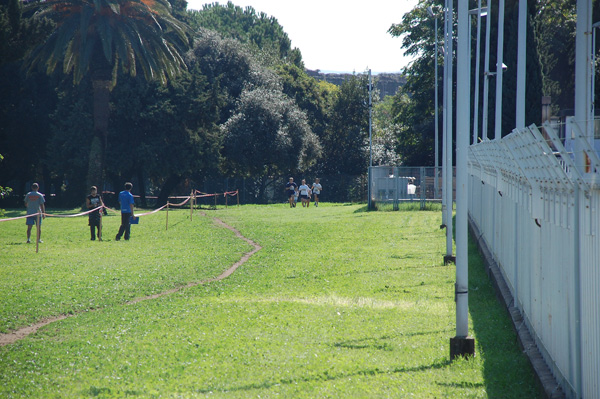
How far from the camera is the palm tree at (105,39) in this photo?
3484cm

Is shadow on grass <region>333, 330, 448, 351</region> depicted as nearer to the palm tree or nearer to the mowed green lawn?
the mowed green lawn

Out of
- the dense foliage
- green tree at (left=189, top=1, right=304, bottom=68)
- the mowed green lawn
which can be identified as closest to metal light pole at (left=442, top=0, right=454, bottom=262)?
the mowed green lawn

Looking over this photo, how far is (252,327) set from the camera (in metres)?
9.52

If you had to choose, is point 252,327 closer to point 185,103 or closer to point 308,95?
point 185,103

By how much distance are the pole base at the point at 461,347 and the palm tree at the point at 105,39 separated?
2957cm

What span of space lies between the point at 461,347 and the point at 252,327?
9.80ft

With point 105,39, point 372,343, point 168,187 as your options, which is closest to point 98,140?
point 105,39

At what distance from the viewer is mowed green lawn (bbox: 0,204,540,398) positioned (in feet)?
22.6

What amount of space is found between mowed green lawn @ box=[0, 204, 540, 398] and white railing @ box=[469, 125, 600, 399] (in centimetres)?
62

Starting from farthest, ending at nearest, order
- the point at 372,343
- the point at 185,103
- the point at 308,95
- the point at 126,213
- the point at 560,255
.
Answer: the point at 308,95 → the point at 185,103 → the point at 126,213 → the point at 372,343 → the point at 560,255

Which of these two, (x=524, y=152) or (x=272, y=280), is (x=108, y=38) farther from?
(x=524, y=152)

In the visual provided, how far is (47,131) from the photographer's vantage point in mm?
47188

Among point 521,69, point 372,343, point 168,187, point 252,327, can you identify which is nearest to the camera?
point 372,343

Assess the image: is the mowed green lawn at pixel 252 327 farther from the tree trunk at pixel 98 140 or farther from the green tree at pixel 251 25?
the green tree at pixel 251 25
